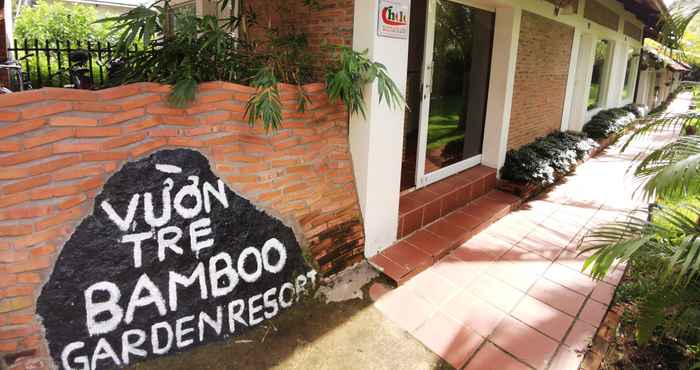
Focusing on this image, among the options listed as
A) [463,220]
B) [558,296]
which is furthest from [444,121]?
[558,296]

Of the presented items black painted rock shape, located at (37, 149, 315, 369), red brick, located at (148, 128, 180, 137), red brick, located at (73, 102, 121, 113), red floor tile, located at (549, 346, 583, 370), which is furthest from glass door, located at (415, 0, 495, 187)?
red brick, located at (73, 102, 121, 113)

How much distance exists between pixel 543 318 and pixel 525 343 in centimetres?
38

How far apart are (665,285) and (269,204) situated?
96.9 inches

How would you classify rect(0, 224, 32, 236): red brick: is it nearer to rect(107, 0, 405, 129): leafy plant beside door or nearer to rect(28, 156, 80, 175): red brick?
rect(28, 156, 80, 175): red brick

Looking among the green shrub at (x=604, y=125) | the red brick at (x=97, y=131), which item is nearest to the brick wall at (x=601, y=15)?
the green shrub at (x=604, y=125)

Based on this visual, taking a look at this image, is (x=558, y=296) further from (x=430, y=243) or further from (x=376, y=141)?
(x=376, y=141)

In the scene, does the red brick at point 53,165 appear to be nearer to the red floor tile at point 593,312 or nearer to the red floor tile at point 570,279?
the red floor tile at point 593,312

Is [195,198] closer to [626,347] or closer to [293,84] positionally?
[293,84]

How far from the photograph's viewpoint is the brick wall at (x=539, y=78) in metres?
5.74

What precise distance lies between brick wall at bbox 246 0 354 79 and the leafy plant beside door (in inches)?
10.1

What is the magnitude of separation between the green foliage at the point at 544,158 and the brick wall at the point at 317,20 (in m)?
3.28

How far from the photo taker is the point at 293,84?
3.04 m

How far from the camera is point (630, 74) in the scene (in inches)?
523

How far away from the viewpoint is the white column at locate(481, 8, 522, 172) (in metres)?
5.18
